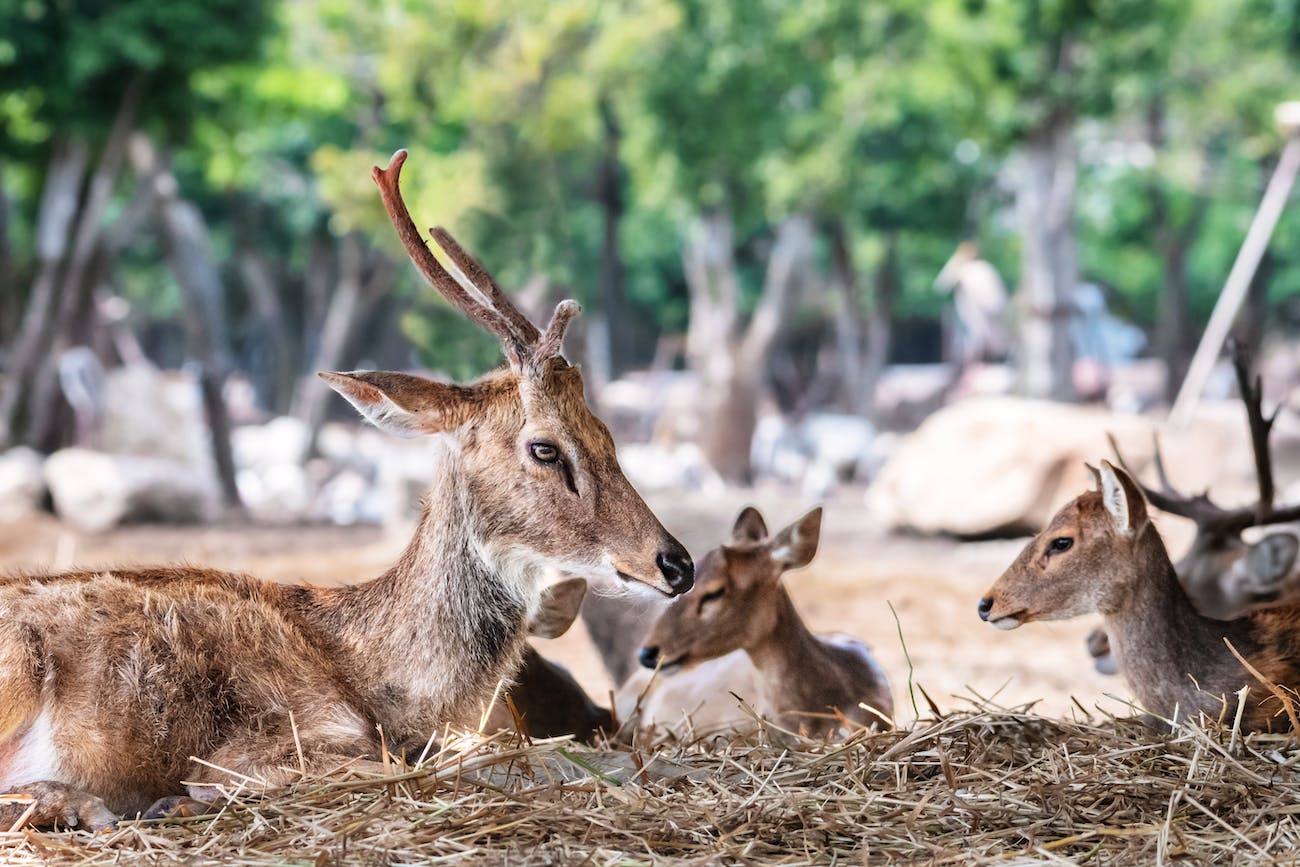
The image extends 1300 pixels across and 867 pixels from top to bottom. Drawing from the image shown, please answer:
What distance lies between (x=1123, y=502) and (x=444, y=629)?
1924 mm

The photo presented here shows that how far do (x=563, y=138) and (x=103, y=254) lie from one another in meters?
5.41

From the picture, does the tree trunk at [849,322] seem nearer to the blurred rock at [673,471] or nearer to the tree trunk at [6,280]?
the blurred rock at [673,471]

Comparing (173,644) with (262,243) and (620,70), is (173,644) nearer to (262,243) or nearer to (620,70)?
(620,70)

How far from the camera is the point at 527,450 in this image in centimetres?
361

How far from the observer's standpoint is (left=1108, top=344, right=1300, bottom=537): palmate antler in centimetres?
572

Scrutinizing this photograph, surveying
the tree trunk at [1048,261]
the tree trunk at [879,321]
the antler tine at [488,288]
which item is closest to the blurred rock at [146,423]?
the tree trunk at [1048,261]

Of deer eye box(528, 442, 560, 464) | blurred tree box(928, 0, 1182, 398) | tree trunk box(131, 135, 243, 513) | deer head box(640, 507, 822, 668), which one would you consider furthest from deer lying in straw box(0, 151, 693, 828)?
tree trunk box(131, 135, 243, 513)

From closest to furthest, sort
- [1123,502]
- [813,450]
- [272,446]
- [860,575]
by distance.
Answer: [1123,502], [860,575], [813,450], [272,446]

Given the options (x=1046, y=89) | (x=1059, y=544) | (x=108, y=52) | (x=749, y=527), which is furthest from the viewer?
(x=1046, y=89)

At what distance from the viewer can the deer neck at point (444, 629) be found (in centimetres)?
362

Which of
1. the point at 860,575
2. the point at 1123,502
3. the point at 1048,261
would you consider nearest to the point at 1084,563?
the point at 1123,502

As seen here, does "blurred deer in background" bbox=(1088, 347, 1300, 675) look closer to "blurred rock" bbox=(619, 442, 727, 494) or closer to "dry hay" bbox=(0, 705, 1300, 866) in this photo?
"dry hay" bbox=(0, 705, 1300, 866)

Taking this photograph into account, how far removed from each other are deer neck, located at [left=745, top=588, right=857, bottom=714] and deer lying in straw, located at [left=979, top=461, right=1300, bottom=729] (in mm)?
836

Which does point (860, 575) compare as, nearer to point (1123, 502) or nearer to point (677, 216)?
point (1123, 502)
